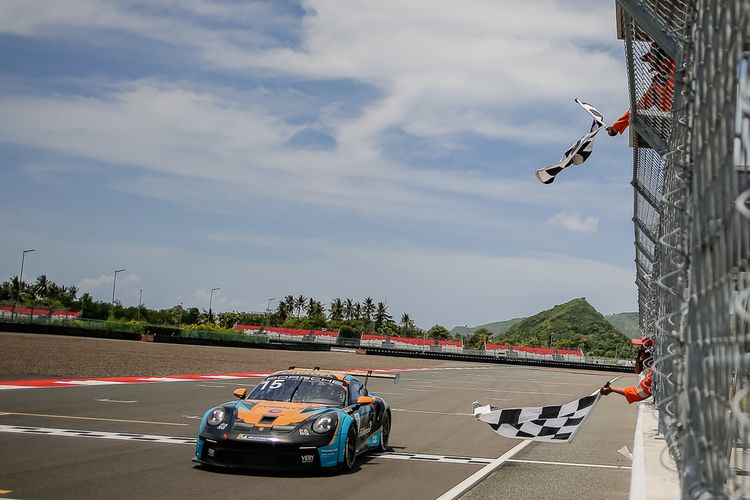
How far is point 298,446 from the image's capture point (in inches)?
324

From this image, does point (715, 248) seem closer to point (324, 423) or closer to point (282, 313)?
point (324, 423)

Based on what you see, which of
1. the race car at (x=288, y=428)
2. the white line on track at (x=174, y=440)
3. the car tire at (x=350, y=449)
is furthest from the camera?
the white line on track at (x=174, y=440)

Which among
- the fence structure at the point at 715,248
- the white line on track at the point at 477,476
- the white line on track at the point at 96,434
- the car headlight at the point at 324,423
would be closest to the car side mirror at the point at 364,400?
the car headlight at the point at 324,423

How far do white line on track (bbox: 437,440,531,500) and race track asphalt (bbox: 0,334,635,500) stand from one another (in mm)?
85

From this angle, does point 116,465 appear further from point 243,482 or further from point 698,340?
point 698,340

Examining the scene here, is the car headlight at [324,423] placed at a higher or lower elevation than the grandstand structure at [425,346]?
lower

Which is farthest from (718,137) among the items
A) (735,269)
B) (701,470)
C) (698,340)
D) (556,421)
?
(556,421)

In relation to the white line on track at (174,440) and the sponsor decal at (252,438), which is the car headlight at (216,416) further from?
the white line on track at (174,440)

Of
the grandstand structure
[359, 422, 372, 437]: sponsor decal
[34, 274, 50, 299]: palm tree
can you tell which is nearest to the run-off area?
[359, 422, 372, 437]: sponsor decal

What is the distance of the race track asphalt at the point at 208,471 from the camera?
289 inches

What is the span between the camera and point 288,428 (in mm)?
8422

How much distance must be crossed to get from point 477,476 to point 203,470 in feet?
9.02

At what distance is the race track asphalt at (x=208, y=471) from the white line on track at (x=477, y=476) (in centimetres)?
8

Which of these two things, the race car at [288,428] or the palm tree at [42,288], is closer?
the race car at [288,428]
